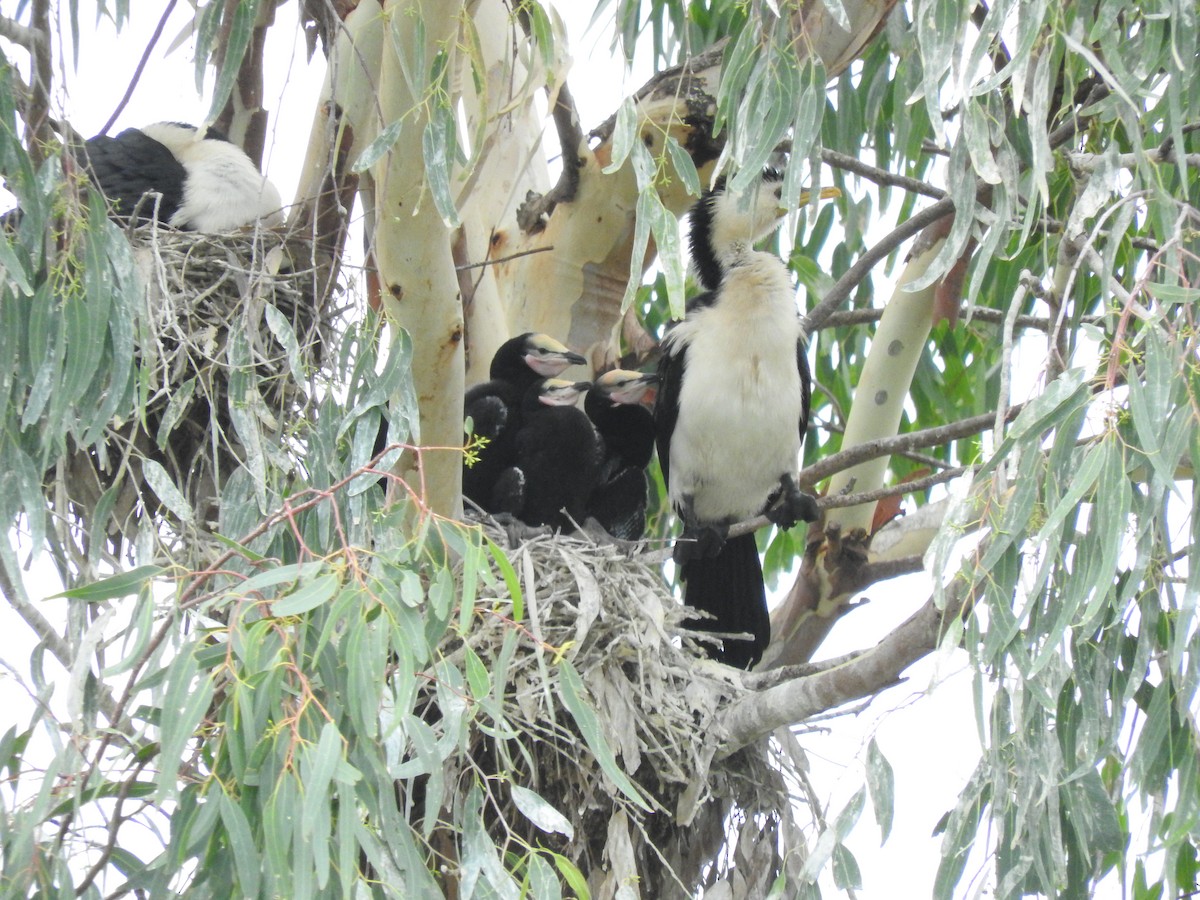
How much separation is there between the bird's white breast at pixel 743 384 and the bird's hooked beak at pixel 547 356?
1.42ft

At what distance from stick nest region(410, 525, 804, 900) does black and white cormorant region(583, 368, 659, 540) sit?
2.80 ft

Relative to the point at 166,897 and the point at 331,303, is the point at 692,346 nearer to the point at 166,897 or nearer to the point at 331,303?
the point at 331,303

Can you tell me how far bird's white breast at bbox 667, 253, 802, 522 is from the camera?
12.0 feet

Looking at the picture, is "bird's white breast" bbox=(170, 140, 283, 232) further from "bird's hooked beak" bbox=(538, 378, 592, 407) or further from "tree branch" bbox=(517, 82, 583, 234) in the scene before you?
"bird's hooked beak" bbox=(538, 378, 592, 407)

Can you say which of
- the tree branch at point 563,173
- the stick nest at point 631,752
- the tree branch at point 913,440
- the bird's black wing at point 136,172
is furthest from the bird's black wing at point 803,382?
the bird's black wing at point 136,172

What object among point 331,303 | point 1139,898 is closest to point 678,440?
point 331,303

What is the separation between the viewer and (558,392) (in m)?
3.37

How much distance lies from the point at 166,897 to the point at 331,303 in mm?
1377

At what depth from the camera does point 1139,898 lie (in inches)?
118

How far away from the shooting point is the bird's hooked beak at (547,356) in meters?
3.36

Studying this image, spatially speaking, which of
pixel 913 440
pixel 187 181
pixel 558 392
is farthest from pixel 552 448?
pixel 187 181

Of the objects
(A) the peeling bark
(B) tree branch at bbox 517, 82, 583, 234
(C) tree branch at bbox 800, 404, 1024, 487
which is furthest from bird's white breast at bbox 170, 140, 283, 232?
(A) the peeling bark

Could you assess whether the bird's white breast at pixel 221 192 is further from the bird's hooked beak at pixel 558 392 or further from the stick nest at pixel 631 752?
the stick nest at pixel 631 752

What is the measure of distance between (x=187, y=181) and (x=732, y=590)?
163cm
